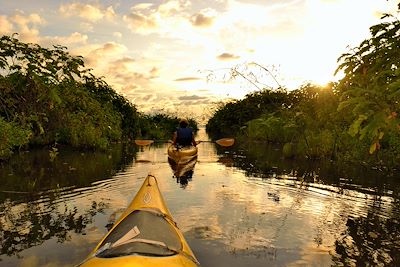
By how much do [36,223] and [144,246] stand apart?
5.51 meters

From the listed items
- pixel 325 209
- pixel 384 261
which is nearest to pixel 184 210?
pixel 325 209

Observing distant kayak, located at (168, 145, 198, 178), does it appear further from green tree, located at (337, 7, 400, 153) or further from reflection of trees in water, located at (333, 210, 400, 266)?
green tree, located at (337, 7, 400, 153)

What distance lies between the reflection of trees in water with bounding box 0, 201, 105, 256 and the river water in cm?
2

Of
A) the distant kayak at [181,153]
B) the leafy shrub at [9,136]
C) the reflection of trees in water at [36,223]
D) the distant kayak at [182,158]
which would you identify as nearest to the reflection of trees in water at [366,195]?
the distant kayak at [182,158]

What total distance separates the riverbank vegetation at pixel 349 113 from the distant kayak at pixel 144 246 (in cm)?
293

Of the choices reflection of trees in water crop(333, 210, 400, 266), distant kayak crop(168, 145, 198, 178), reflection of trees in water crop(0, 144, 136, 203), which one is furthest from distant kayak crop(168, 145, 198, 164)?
reflection of trees in water crop(333, 210, 400, 266)

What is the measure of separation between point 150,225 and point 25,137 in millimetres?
17253

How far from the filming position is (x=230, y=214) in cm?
985

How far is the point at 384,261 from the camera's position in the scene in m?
6.74

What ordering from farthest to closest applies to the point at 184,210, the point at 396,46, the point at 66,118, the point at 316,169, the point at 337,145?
the point at 337,145
the point at 316,169
the point at 66,118
the point at 184,210
the point at 396,46

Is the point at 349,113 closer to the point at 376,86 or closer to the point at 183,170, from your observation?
the point at 376,86

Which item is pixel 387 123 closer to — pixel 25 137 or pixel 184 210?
pixel 184 210

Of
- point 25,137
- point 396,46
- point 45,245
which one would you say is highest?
point 396,46

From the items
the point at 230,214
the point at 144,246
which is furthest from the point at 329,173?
Result: the point at 144,246
